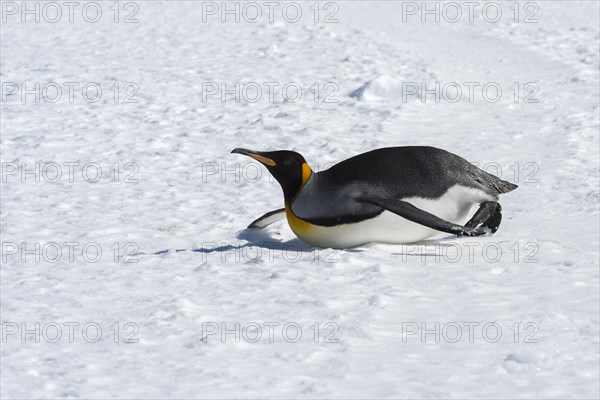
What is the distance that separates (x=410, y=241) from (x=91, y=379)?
2.01m

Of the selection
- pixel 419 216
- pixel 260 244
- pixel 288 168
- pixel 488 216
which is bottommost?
pixel 260 244

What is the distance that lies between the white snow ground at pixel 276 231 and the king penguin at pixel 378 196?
0.12 m

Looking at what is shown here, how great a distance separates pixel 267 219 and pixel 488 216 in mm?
1161

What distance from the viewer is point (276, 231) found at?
205 inches

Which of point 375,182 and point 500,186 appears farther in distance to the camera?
point 500,186

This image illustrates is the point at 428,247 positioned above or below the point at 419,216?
below

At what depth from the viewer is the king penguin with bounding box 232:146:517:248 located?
15.0ft

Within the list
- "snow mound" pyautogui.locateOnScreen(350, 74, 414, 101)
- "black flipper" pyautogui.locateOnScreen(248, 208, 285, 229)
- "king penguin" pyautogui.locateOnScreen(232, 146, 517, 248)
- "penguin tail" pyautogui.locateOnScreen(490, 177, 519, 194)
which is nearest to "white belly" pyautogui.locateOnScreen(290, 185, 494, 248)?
"king penguin" pyautogui.locateOnScreen(232, 146, 517, 248)

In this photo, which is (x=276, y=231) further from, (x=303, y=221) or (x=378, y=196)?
(x=378, y=196)

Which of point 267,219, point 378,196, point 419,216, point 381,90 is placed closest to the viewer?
point 419,216

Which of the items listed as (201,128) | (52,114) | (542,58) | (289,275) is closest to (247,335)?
(289,275)

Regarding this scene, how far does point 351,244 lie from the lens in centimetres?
474

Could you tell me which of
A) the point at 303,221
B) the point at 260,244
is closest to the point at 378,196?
the point at 303,221

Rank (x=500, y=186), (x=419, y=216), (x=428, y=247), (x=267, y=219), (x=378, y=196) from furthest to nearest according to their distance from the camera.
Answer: (x=267, y=219) < (x=500, y=186) < (x=428, y=247) < (x=378, y=196) < (x=419, y=216)
